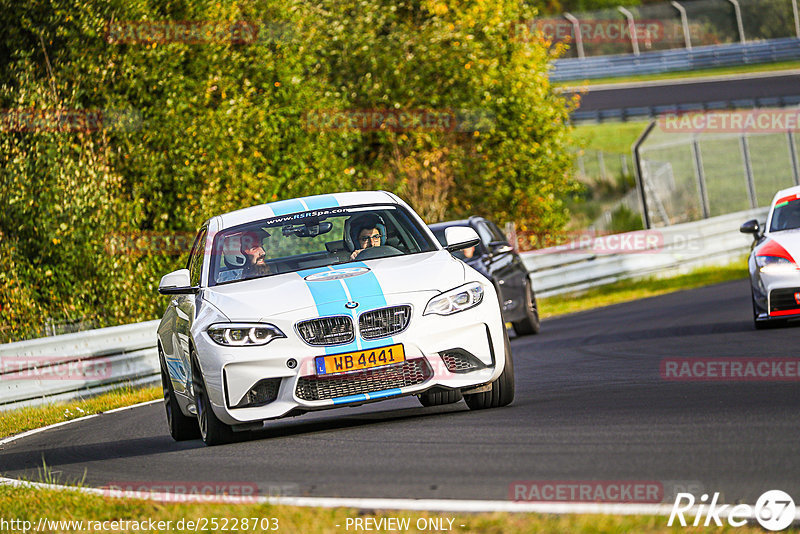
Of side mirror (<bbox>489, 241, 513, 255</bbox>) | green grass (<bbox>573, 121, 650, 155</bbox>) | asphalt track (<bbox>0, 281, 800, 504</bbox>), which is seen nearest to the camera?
asphalt track (<bbox>0, 281, 800, 504</bbox>)

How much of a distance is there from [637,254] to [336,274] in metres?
17.2

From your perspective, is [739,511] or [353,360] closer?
[739,511]

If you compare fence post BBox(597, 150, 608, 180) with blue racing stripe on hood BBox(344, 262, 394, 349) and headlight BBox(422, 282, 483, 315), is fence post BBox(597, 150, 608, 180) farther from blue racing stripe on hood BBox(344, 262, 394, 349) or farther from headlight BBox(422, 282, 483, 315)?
blue racing stripe on hood BBox(344, 262, 394, 349)

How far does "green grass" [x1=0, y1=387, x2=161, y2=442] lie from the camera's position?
42.5 ft

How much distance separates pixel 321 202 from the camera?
9.77 meters

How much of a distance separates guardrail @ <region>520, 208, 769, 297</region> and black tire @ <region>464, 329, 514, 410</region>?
1370 centimetres

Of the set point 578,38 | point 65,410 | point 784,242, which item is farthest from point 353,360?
point 578,38

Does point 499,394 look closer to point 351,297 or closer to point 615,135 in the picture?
point 351,297

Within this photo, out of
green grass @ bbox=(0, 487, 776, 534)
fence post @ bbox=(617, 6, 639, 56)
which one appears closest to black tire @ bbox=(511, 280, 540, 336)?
green grass @ bbox=(0, 487, 776, 534)

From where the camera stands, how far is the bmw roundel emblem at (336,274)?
332 inches

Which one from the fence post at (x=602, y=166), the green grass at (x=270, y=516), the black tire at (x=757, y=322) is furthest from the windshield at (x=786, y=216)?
the fence post at (x=602, y=166)

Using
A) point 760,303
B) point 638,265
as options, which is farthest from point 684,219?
point 760,303

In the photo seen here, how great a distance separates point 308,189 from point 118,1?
547 cm

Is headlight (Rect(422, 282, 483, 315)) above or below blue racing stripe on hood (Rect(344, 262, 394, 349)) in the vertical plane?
below
